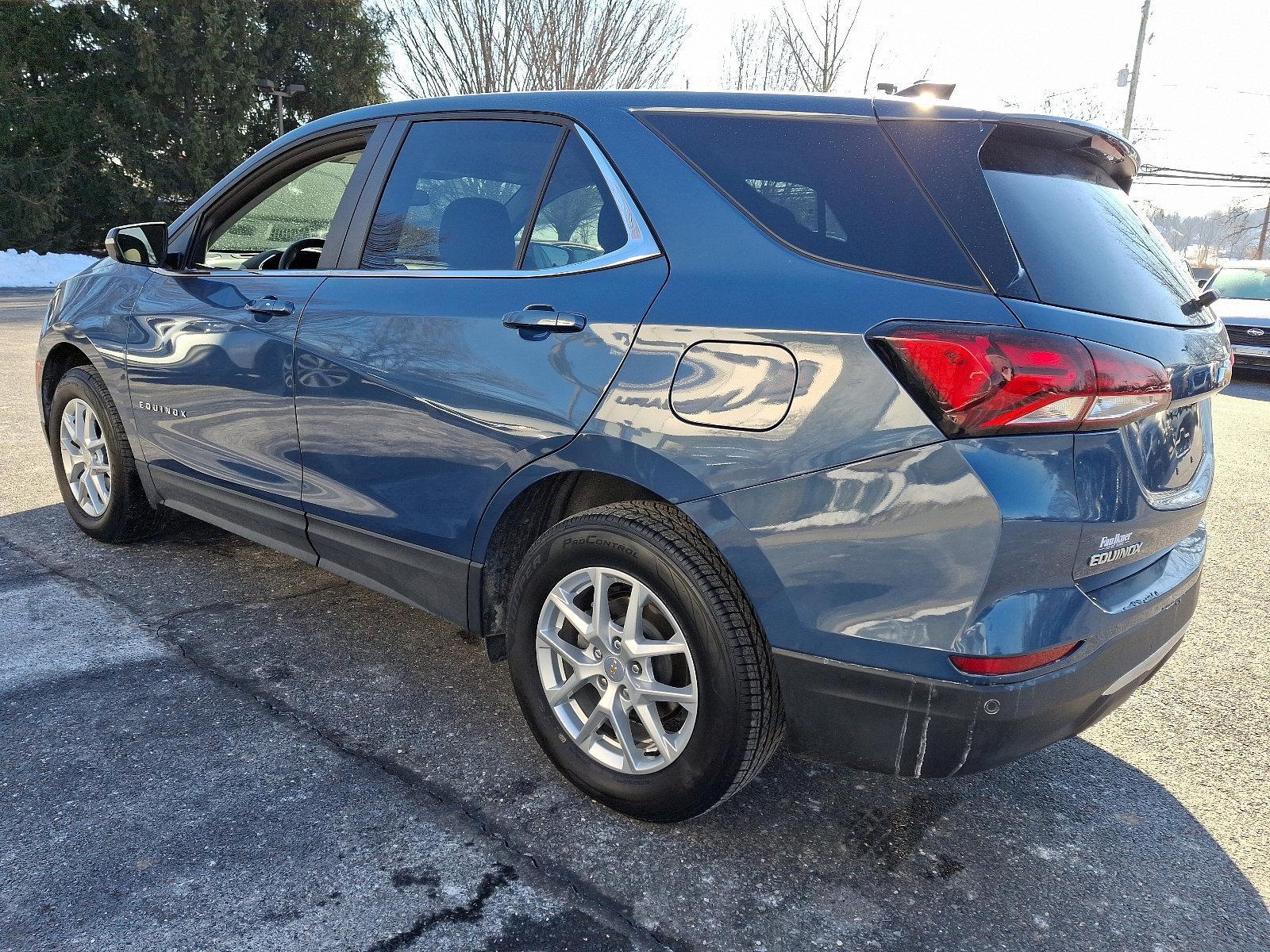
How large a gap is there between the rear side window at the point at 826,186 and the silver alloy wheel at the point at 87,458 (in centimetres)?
310

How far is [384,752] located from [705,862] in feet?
3.20

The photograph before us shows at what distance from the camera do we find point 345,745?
9.17 feet

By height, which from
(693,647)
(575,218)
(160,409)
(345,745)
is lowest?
(345,745)

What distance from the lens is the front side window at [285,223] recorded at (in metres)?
3.49

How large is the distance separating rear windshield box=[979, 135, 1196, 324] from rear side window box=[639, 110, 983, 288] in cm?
18

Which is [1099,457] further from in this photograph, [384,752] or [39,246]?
[39,246]

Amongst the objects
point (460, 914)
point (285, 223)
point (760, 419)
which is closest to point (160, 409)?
point (285, 223)

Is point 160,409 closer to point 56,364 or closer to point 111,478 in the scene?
point 111,478

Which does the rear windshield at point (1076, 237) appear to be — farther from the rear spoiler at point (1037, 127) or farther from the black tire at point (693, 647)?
the black tire at point (693, 647)

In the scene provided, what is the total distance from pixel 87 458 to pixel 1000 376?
156 inches

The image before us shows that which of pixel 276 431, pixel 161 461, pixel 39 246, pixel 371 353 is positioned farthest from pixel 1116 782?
pixel 39 246

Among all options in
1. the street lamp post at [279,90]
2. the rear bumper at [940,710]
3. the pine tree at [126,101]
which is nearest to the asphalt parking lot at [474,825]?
the rear bumper at [940,710]

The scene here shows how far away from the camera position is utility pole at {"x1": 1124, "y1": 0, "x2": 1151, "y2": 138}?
28.4 metres

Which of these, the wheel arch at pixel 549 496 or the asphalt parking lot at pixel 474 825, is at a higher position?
the wheel arch at pixel 549 496
